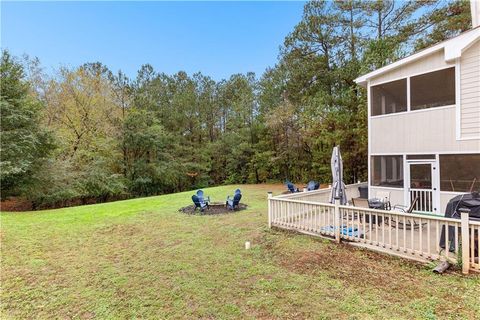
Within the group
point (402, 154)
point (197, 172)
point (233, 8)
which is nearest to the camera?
point (402, 154)

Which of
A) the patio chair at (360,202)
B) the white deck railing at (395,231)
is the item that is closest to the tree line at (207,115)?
the patio chair at (360,202)

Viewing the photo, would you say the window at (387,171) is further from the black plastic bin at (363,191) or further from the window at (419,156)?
the black plastic bin at (363,191)

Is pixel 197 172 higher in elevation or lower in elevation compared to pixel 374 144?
lower

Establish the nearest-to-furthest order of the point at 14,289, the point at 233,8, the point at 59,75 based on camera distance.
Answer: the point at 14,289 → the point at 233,8 → the point at 59,75

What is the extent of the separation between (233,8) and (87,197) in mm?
16782

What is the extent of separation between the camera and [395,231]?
557cm

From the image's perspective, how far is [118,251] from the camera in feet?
19.4

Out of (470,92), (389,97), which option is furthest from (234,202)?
(470,92)

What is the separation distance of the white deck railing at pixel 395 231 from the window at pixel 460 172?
2.08m

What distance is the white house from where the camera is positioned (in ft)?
24.0

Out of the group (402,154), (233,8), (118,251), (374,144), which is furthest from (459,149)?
(233,8)

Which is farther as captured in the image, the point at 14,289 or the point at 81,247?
the point at 81,247

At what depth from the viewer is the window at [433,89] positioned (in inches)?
306

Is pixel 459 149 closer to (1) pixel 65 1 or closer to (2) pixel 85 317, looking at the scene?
(2) pixel 85 317
